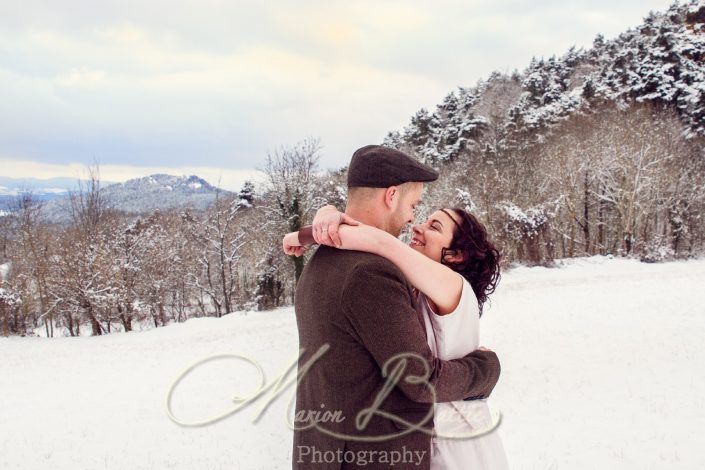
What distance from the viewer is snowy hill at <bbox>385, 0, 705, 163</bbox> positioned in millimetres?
29438

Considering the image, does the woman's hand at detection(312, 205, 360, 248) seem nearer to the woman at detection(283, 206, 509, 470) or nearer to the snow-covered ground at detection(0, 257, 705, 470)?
the woman at detection(283, 206, 509, 470)

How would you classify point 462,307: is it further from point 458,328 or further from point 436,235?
point 436,235

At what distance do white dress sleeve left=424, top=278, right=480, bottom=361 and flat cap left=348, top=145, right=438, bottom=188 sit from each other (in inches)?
19.2

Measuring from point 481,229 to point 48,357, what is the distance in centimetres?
1595

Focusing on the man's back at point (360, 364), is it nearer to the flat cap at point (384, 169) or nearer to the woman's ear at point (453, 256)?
the flat cap at point (384, 169)

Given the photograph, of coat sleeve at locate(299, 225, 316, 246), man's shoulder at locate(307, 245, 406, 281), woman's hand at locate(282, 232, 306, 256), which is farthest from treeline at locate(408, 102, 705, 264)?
man's shoulder at locate(307, 245, 406, 281)

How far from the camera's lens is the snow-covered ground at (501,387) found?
7.21 m

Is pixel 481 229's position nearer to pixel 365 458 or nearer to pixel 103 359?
pixel 365 458

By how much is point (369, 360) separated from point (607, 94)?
3743 centimetres

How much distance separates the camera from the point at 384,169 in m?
1.72

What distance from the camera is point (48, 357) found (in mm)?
14211

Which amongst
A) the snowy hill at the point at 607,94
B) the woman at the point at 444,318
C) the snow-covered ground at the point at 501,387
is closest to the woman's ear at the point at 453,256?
the woman at the point at 444,318

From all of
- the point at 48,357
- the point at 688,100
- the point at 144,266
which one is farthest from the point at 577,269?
the point at 144,266

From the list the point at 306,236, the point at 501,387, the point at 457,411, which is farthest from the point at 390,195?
the point at 501,387
